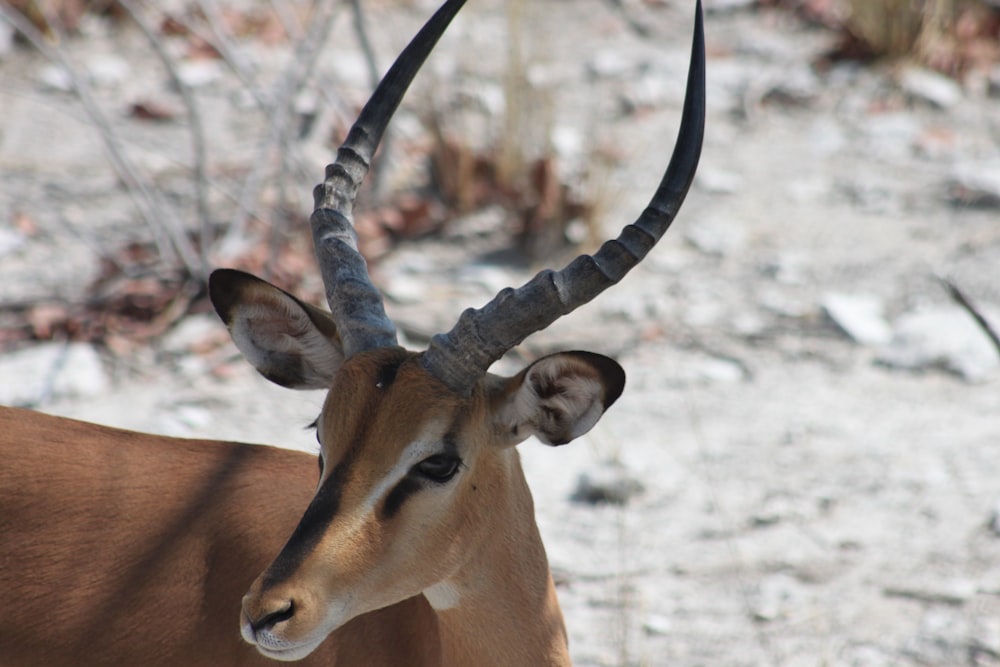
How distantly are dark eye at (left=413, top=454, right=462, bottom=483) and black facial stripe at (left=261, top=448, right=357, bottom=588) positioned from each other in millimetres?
152

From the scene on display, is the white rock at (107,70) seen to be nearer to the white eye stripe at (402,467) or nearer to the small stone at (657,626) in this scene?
the small stone at (657,626)

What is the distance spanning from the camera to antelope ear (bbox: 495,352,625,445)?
291cm

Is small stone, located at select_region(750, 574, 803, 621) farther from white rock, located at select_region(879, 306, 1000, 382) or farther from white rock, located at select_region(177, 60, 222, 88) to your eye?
white rock, located at select_region(177, 60, 222, 88)

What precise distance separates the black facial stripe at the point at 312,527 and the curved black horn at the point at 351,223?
365mm

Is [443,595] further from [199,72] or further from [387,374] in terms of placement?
[199,72]

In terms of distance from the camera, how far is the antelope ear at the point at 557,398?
2.91m

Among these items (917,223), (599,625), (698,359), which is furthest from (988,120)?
(599,625)

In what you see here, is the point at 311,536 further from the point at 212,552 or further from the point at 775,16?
the point at 775,16

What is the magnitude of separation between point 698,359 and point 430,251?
1.71 metres

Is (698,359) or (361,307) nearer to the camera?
(361,307)

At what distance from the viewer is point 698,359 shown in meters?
6.17

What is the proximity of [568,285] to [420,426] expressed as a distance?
43cm

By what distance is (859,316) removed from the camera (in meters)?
6.37

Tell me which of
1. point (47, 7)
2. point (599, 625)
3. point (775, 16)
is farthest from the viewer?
point (775, 16)
